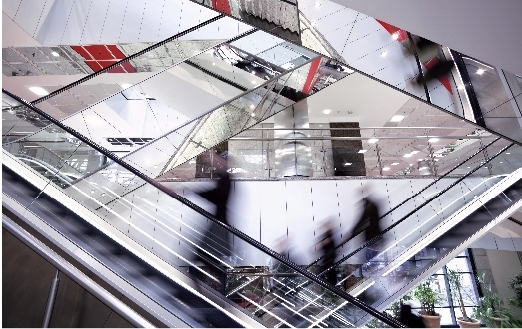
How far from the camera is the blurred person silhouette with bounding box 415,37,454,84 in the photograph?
3.42 metres

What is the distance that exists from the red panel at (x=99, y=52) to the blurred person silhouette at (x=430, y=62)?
6.63 metres

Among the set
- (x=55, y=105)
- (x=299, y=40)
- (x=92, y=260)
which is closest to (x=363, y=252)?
(x=299, y=40)

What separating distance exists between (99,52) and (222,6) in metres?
4.90

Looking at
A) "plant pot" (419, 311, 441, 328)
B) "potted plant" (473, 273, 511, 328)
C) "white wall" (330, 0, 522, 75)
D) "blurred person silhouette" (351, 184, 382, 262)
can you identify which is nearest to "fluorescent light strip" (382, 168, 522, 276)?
"blurred person silhouette" (351, 184, 382, 262)

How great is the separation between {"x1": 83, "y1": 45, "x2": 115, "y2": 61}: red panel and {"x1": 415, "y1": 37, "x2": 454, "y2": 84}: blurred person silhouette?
6632mm

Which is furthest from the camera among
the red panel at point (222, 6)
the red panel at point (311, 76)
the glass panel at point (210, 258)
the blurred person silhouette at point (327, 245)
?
the blurred person silhouette at point (327, 245)

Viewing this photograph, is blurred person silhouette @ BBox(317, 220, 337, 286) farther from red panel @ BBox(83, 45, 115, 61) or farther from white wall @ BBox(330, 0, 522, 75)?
red panel @ BBox(83, 45, 115, 61)

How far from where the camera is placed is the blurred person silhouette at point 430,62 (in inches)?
135

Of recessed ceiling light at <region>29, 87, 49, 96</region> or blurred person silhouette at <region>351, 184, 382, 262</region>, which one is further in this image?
recessed ceiling light at <region>29, 87, 49, 96</region>

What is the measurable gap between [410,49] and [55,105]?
8740 millimetres

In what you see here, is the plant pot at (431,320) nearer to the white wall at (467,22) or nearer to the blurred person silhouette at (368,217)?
the blurred person silhouette at (368,217)

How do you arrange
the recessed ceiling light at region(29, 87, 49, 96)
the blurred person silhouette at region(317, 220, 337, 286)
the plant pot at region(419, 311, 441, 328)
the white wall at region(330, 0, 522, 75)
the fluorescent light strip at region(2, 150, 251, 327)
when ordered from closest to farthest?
the white wall at region(330, 0, 522, 75) → the fluorescent light strip at region(2, 150, 251, 327) → the blurred person silhouette at region(317, 220, 337, 286) → the plant pot at region(419, 311, 441, 328) → the recessed ceiling light at region(29, 87, 49, 96)

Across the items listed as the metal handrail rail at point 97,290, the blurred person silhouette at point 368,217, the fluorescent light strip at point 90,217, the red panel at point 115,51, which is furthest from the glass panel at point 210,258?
the blurred person silhouette at point 368,217

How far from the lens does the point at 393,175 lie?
777 centimetres
